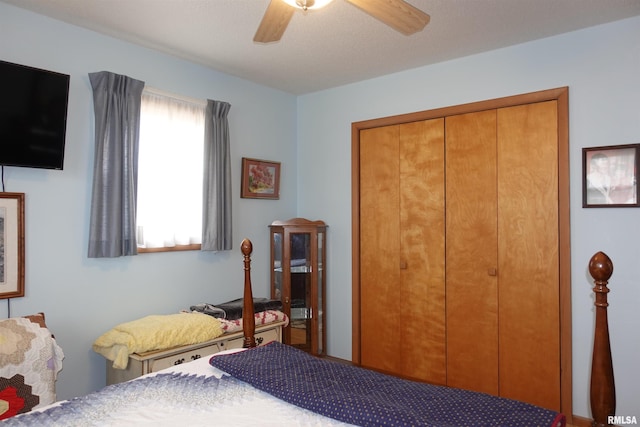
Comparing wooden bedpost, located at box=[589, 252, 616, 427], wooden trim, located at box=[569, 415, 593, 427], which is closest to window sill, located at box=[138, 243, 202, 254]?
wooden bedpost, located at box=[589, 252, 616, 427]

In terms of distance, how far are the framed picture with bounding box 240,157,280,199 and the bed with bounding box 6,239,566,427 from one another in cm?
215

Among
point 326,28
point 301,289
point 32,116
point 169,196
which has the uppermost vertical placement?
point 326,28

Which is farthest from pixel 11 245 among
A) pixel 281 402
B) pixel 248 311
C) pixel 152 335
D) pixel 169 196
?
pixel 281 402

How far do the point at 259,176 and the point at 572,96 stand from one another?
8.22 ft

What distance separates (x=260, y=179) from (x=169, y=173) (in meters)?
0.93

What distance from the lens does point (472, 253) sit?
→ 131 inches

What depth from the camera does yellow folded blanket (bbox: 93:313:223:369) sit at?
2.65 meters

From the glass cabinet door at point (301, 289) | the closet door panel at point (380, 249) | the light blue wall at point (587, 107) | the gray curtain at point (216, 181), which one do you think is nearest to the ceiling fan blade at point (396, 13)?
the light blue wall at point (587, 107)

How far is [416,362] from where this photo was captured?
11.9ft

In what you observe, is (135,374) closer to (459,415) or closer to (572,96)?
(459,415)

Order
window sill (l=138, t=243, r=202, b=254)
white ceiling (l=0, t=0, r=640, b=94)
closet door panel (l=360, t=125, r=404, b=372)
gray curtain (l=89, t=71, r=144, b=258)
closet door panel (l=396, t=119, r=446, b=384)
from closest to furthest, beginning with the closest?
white ceiling (l=0, t=0, r=640, b=94) < gray curtain (l=89, t=71, r=144, b=258) < window sill (l=138, t=243, r=202, b=254) < closet door panel (l=396, t=119, r=446, b=384) < closet door panel (l=360, t=125, r=404, b=372)

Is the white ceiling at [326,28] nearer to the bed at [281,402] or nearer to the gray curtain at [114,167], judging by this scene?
the gray curtain at [114,167]

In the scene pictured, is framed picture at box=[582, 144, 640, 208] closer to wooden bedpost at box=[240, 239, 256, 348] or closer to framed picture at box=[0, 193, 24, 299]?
wooden bedpost at box=[240, 239, 256, 348]

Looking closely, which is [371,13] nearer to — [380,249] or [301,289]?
[380,249]
